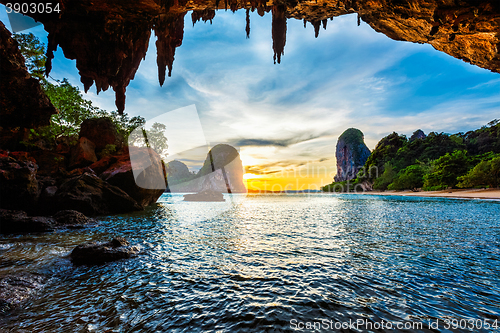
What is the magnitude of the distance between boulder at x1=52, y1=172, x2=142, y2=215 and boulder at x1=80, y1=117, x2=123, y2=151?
10359mm

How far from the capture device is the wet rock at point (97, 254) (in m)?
7.18

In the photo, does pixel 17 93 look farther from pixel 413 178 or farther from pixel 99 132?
Answer: pixel 413 178

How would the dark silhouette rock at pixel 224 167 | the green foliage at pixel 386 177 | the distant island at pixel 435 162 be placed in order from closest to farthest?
the distant island at pixel 435 162 < the green foliage at pixel 386 177 < the dark silhouette rock at pixel 224 167

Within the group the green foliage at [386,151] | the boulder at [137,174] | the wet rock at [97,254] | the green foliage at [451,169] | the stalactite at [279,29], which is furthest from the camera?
the green foliage at [386,151]

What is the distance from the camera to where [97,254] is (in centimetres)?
735

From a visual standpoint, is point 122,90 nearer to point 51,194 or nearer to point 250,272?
point 51,194

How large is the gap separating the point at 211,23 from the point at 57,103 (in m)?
24.2

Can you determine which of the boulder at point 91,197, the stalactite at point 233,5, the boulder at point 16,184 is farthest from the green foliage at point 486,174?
the boulder at point 16,184

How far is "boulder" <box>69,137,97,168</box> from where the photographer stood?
901 inches

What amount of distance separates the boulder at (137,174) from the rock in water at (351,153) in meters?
153

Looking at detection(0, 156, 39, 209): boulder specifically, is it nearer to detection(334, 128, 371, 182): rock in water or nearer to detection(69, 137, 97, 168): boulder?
detection(69, 137, 97, 168): boulder

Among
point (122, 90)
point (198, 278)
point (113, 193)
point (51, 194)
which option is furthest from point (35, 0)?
point (198, 278)

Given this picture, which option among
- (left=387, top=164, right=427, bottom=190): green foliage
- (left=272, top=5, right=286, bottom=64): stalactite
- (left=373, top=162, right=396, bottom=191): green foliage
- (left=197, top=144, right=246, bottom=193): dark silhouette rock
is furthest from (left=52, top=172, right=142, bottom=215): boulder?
(left=197, top=144, right=246, bottom=193): dark silhouette rock

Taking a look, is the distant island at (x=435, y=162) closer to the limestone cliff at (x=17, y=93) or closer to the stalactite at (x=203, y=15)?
the stalactite at (x=203, y=15)
